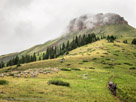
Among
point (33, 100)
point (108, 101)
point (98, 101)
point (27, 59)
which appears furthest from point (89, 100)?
point (27, 59)

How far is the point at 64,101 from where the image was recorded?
13133 mm

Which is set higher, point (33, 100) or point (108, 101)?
point (33, 100)

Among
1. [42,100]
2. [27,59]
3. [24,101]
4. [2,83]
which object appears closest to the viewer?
[24,101]

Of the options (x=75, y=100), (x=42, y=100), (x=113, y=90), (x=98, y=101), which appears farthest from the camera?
(x=113, y=90)

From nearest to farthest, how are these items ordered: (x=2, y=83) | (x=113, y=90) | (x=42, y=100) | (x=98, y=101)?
(x=42, y=100), (x=98, y=101), (x=2, y=83), (x=113, y=90)

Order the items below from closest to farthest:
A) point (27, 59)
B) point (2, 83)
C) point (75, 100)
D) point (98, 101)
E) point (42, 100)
→ point (42, 100), point (75, 100), point (98, 101), point (2, 83), point (27, 59)

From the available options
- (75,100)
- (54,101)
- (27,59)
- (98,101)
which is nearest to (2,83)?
(54,101)

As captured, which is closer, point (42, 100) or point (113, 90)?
point (42, 100)

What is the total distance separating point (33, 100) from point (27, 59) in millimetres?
125558

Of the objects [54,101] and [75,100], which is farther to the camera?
[75,100]

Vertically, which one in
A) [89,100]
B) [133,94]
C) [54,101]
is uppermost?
[54,101]

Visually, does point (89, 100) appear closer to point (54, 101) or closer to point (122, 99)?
point (54, 101)

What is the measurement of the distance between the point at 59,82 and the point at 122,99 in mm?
9996

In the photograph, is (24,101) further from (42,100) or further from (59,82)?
(59,82)
